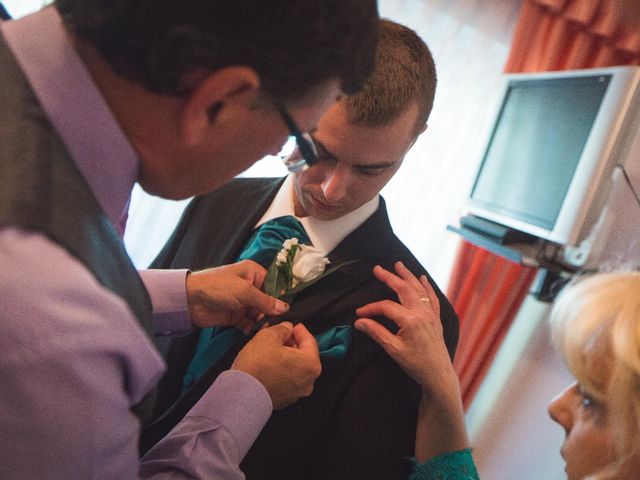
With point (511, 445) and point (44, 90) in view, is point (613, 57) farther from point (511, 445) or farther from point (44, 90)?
point (44, 90)

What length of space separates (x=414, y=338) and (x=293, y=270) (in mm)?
271

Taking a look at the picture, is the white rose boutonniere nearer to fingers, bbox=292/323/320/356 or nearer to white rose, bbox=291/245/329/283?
A: white rose, bbox=291/245/329/283

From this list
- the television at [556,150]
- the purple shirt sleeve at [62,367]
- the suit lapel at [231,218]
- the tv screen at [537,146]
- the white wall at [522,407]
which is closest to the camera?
the purple shirt sleeve at [62,367]

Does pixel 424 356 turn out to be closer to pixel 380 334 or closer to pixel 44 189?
pixel 380 334

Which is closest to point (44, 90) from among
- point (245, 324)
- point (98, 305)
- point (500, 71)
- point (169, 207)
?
point (98, 305)

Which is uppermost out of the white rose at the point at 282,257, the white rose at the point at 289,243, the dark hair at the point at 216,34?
the dark hair at the point at 216,34

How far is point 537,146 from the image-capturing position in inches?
84.0

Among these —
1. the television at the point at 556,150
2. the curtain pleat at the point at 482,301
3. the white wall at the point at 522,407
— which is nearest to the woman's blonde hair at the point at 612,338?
the television at the point at 556,150

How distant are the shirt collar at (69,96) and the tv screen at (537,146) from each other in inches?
70.7

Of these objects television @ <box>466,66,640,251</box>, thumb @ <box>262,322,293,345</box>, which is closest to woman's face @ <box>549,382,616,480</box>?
thumb @ <box>262,322,293,345</box>

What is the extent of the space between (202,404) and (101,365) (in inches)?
11.0

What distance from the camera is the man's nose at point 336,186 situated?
113 centimetres

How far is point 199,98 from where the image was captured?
1.66ft

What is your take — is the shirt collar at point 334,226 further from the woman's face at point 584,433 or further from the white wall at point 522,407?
the white wall at point 522,407
